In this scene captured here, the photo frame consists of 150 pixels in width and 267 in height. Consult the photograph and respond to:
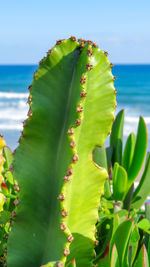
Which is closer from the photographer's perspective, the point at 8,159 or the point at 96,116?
the point at 96,116

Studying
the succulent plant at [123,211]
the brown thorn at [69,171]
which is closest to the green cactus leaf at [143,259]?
the succulent plant at [123,211]

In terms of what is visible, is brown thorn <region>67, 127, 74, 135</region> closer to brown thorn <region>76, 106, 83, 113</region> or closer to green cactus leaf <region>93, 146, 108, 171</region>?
brown thorn <region>76, 106, 83, 113</region>

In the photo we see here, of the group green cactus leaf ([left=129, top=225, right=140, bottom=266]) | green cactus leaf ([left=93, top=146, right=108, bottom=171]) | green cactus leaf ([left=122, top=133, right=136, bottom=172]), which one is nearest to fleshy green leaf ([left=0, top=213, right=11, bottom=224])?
green cactus leaf ([left=129, top=225, right=140, bottom=266])

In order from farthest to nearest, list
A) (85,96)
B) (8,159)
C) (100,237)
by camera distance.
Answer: (8,159)
(100,237)
(85,96)

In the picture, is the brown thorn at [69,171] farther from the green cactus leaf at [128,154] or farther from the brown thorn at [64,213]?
the green cactus leaf at [128,154]

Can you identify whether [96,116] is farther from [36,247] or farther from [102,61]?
[36,247]

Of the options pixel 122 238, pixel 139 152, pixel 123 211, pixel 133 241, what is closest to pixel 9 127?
pixel 139 152

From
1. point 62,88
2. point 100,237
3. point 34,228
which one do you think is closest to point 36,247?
point 34,228

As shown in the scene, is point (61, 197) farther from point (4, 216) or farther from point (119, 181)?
point (119, 181)
